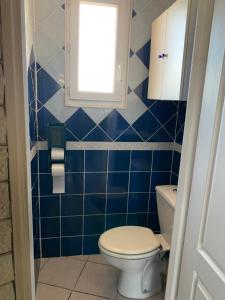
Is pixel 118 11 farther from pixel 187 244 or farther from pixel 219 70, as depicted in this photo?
pixel 187 244

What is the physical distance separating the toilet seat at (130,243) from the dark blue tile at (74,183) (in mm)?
481

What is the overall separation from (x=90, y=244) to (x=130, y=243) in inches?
26.5

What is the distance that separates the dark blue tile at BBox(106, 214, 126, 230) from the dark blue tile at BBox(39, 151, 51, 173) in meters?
0.70

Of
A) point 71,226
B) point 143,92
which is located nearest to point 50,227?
point 71,226

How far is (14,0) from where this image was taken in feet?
1.93

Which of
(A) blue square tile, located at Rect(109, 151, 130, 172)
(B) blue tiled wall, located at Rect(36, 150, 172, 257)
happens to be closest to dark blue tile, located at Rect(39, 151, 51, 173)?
(B) blue tiled wall, located at Rect(36, 150, 172, 257)

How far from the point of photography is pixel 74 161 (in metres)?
2.06

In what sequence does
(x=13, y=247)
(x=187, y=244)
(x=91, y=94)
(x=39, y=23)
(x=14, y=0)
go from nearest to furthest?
(x=14, y=0) → (x=13, y=247) → (x=187, y=244) → (x=39, y=23) → (x=91, y=94)

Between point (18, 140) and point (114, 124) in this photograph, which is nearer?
point (18, 140)

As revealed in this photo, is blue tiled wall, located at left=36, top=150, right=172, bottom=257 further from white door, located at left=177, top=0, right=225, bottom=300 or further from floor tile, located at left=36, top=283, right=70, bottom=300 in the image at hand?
white door, located at left=177, top=0, right=225, bottom=300

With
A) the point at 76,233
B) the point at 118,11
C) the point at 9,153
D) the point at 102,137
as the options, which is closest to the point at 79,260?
the point at 76,233

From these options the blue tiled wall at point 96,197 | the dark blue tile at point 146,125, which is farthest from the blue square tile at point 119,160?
the dark blue tile at point 146,125

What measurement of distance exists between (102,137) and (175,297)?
49.1 inches

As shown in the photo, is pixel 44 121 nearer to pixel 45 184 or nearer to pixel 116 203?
pixel 45 184
